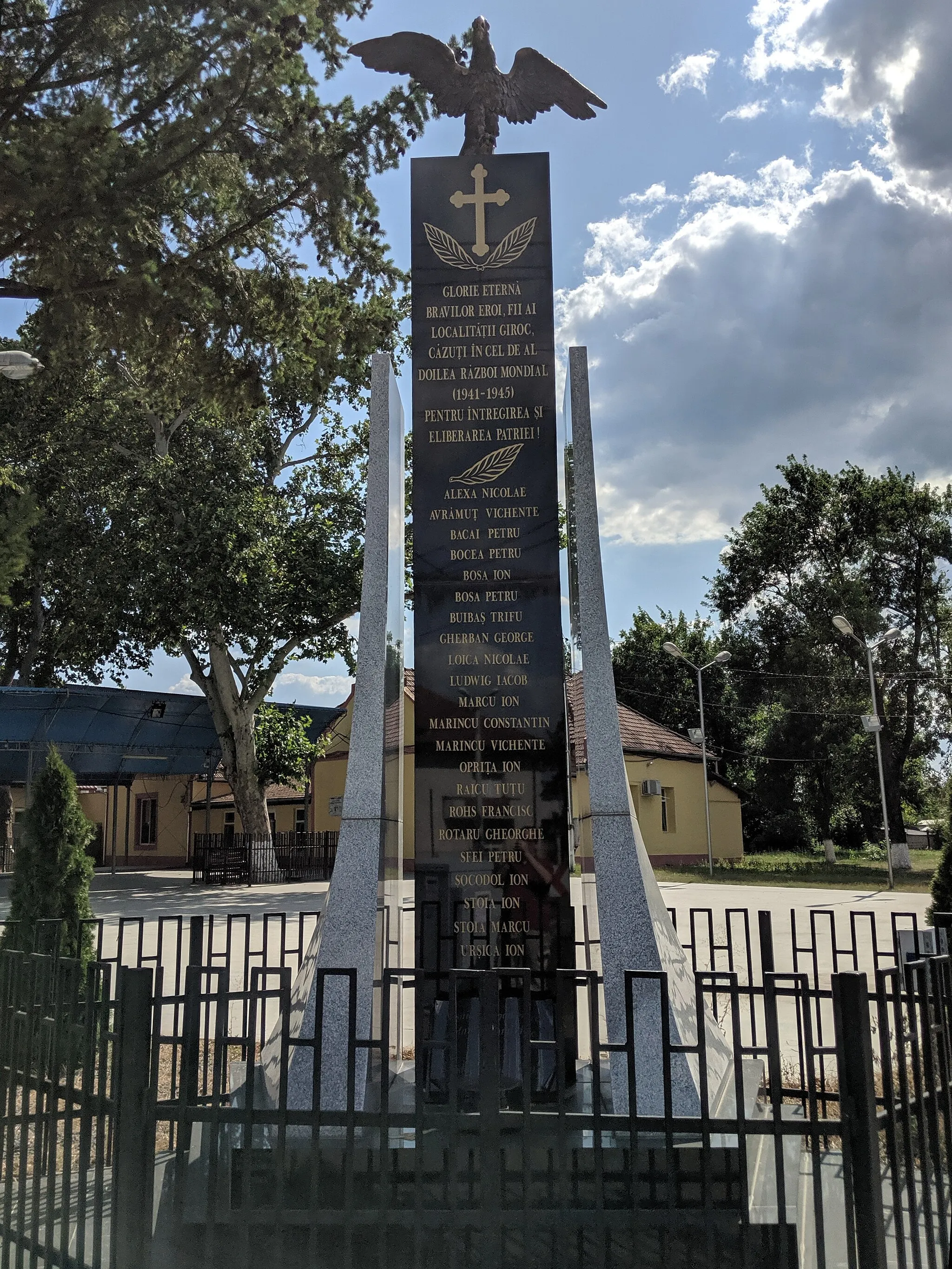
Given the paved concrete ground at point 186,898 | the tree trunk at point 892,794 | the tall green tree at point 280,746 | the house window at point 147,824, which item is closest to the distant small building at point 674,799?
the tree trunk at point 892,794

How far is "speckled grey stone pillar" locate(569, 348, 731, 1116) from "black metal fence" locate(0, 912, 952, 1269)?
334 millimetres

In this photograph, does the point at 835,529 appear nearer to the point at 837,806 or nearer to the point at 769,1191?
the point at 837,806

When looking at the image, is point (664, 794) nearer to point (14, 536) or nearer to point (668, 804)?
point (668, 804)

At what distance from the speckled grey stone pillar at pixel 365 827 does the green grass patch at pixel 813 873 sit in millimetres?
15496

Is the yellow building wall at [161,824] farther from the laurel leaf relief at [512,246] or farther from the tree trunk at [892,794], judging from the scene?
the laurel leaf relief at [512,246]

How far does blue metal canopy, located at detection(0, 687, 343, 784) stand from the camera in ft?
65.5

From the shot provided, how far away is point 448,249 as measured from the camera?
18.4 ft

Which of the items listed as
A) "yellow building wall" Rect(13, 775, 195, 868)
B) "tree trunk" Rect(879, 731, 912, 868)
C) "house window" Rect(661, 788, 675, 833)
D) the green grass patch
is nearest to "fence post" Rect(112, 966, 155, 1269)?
the green grass patch

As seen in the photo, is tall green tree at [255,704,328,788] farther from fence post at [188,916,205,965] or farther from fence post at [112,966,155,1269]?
fence post at [112,966,155,1269]

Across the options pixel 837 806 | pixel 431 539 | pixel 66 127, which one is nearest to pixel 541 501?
pixel 431 539

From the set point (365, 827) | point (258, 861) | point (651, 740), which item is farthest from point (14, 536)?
point (651, 740)

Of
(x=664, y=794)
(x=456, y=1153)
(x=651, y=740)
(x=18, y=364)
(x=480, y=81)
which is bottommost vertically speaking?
(x=456, y=1153)

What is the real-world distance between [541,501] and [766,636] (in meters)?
30.4

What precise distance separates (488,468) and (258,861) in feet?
59.6
